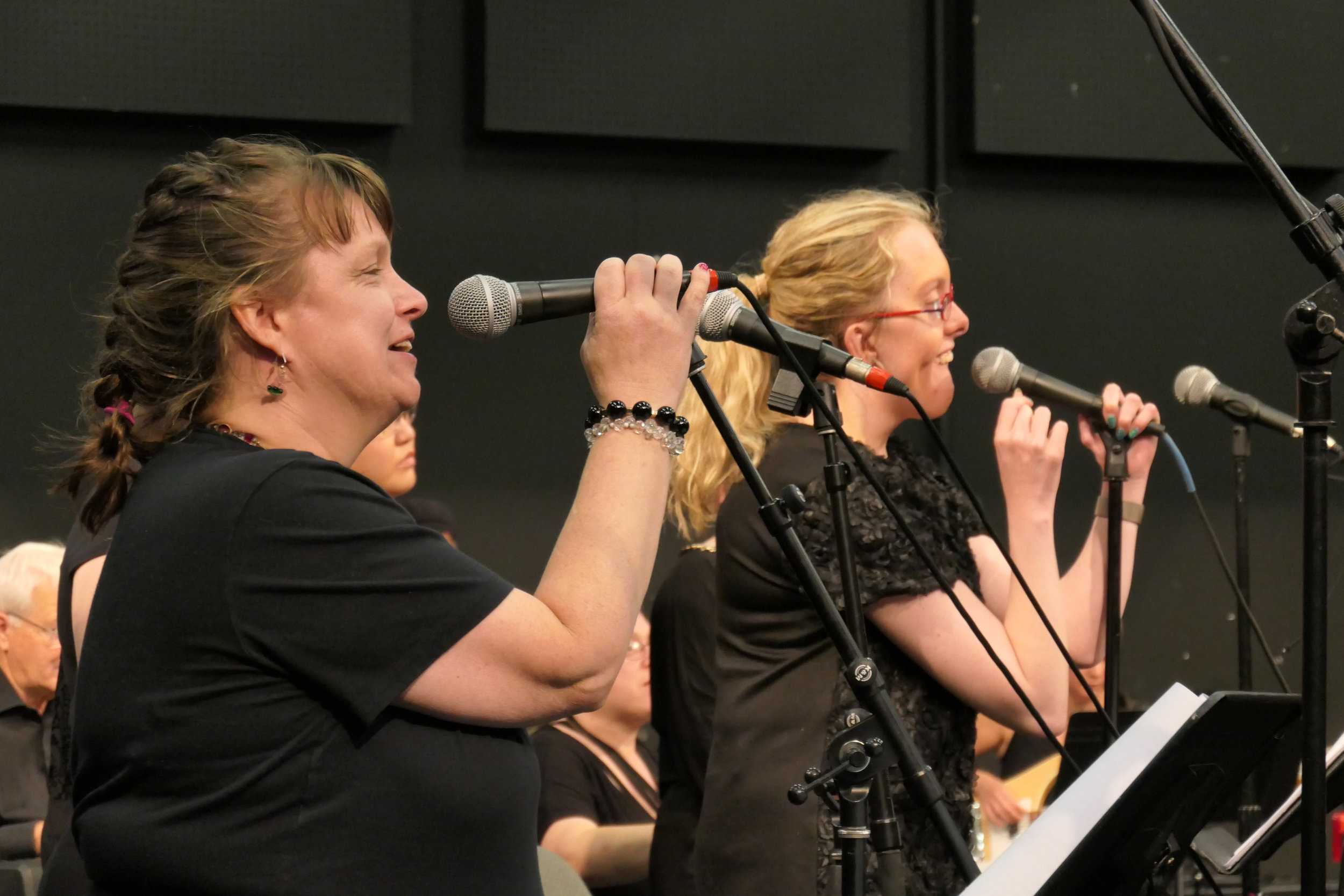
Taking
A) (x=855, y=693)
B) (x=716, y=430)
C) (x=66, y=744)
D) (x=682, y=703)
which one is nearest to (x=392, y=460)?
(x=682, y=703)

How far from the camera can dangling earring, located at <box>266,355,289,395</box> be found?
131cm

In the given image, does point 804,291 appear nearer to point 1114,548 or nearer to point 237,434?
point 1114,548

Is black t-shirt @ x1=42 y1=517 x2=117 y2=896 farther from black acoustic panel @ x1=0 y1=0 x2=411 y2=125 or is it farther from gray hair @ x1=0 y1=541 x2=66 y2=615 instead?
black acoustic panel @ x1=0 y1=0 x2=411 y2=125

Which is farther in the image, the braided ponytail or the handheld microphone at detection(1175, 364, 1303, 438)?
the handheld microphone at detection(1175, 364, 1303, 438)

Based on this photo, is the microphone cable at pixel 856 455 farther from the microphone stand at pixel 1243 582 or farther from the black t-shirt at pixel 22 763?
the black t-shirt at pixel 22 763

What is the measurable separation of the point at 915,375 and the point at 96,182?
2.54 metres

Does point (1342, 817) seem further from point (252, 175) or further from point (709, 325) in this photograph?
point (252, 175)

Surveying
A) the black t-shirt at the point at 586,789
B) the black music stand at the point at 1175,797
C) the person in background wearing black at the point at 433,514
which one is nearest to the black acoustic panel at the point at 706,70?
the person in background wearing black at the point at 433,514

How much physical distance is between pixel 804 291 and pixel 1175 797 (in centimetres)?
106

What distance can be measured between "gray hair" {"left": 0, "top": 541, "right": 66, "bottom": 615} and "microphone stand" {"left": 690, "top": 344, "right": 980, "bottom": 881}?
239cm

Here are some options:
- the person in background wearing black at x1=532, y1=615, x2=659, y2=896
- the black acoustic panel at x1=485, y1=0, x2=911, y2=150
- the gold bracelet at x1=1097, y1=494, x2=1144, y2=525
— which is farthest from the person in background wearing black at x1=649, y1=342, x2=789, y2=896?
the black acoustic panel at x1=485, y1=0, x2=911, y2=150

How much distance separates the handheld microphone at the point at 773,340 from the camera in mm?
1524

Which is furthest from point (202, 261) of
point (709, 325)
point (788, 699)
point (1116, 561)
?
point (1116, 561)

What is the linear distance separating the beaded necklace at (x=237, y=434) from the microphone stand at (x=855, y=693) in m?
0.40
